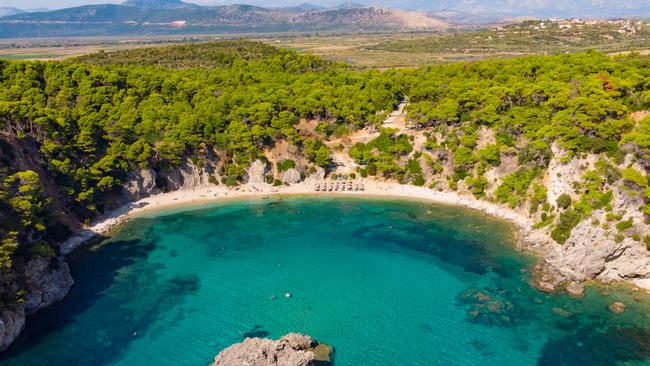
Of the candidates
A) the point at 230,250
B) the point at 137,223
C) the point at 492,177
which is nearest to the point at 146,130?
the point at 137,223

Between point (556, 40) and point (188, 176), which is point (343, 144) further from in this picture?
point (556, 40)

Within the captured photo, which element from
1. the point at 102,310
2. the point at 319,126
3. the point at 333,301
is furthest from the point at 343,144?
the point at 102,310

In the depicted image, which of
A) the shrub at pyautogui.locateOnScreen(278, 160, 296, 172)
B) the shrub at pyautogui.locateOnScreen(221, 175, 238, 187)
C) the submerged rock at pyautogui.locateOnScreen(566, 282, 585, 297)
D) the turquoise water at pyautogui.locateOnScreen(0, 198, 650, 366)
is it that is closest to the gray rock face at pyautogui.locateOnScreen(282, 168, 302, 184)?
the shrub at pyautogui.locateOnScreen(278, 160, 296, 172)

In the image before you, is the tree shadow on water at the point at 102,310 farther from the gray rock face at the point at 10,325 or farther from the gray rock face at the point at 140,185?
the gray rock face at the point at 140,185

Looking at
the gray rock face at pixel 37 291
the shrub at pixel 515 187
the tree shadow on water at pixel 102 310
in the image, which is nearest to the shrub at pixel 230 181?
the tree shadow on water at pixel 102 310

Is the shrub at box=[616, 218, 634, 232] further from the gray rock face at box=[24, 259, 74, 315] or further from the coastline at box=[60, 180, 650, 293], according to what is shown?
the gray rock face at box=[24, 259, 74, 315]

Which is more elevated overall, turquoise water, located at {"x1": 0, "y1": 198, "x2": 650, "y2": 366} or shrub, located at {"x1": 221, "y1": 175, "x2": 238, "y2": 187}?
shrub, located at {"x1": 221, "y1": 175, "x2": 238, "y2": 187}
